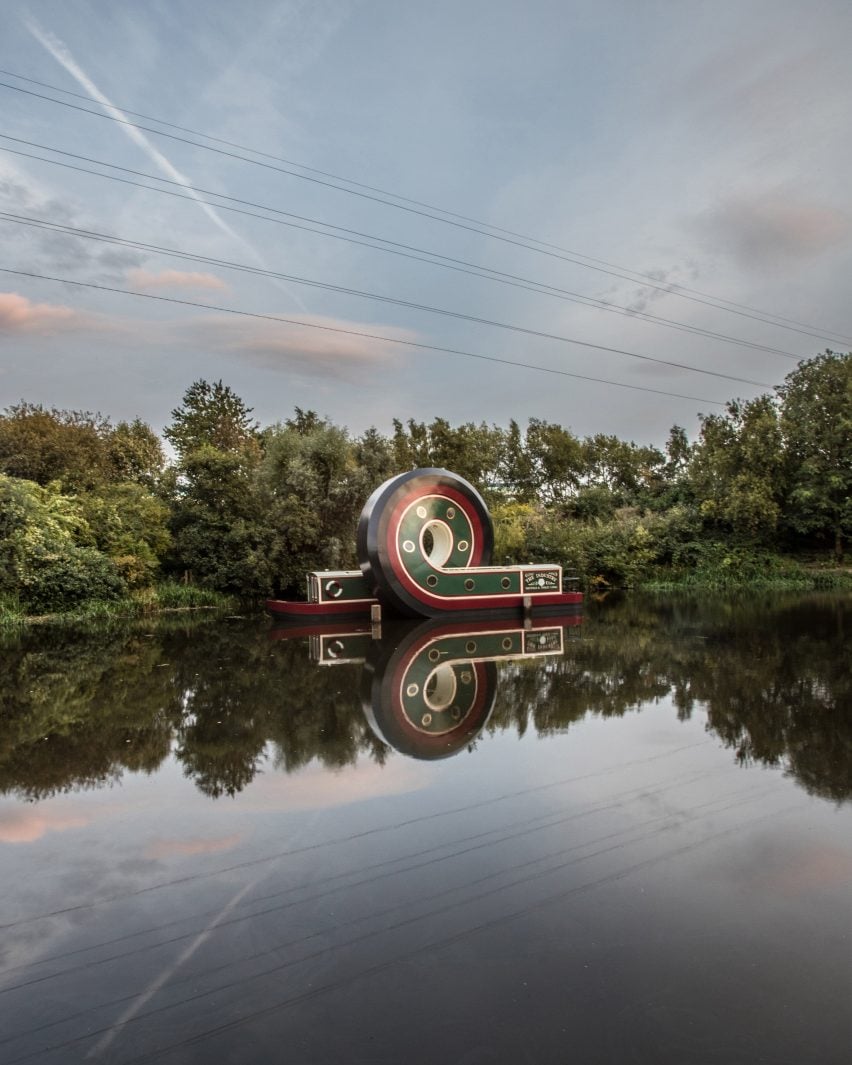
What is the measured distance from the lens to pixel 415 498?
13.9m

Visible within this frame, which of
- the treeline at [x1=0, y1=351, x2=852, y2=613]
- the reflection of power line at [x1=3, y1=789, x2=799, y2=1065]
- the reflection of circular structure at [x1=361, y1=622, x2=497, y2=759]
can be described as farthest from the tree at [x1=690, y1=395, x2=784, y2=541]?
the reflection of power line at [x1=3, y1=789, x2=799, y2=1065]

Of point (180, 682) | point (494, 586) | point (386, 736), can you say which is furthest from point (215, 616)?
point (386, 736)

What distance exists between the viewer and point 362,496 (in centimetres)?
1811

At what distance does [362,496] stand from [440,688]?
1056 centimetres

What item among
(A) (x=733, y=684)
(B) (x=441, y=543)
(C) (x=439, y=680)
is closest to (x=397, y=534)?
(B) (x=441, y=543)

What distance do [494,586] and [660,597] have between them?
6697 millimetres

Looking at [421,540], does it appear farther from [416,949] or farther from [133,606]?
[416,949]

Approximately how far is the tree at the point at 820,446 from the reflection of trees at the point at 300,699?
11.4m

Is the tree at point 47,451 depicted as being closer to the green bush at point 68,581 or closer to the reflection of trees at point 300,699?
the green bush at point 68,581

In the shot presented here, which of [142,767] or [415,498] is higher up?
[415,498]

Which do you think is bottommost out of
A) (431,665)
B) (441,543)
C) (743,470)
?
(431,665)

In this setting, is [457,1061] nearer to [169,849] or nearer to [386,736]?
[169,849]

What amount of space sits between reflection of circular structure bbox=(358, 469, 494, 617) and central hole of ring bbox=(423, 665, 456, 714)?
14.4 ft

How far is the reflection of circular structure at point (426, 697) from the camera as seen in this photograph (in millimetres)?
6109
